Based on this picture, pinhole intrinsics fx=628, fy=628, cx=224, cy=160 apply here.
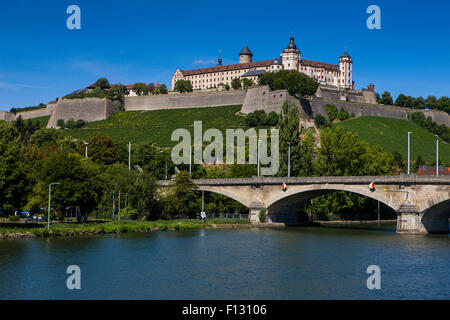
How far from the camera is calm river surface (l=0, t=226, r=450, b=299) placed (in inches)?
1183

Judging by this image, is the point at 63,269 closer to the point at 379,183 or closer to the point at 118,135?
the point at 379,183

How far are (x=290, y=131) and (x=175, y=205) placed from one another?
18.1 metres

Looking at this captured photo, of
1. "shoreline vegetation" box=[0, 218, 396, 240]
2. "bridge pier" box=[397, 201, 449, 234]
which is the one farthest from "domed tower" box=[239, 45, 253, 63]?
"bridge pier" box=[397, 201, 449, 234]

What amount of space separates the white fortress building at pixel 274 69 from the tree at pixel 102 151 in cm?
7651

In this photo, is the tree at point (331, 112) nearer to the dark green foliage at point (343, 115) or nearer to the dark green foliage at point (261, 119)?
the dark green foliage at point (343, 115)

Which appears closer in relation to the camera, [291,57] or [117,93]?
[117,93]

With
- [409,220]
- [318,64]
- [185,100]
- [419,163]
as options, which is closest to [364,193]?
[409,220]

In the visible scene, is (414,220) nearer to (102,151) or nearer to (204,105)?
(102,151)

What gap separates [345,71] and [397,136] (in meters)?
60.4

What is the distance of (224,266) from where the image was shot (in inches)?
1474

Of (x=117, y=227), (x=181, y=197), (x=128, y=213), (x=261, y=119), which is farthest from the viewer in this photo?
(x=261, y=119)

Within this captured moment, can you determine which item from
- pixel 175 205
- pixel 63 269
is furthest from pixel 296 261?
pixel 175 205

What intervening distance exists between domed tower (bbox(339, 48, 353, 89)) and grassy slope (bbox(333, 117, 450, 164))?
137 feet

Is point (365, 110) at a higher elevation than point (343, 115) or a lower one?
higher
